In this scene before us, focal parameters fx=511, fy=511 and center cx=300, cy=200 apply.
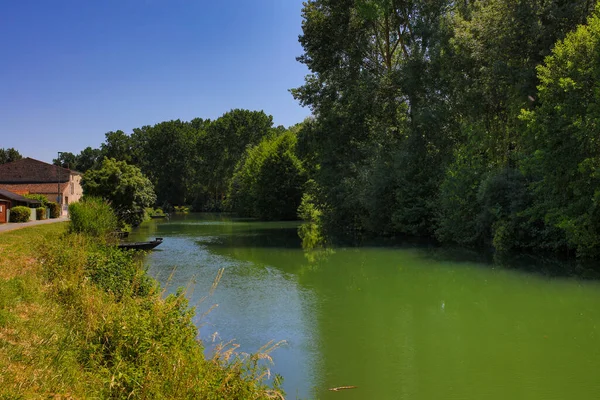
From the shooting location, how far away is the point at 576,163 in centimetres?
1772

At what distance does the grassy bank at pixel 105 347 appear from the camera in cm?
A: 549

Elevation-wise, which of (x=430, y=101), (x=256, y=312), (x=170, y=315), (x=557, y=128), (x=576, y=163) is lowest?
(x=256, y=312)

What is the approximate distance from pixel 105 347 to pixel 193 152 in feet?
312

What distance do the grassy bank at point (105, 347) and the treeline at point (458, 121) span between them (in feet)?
47.8

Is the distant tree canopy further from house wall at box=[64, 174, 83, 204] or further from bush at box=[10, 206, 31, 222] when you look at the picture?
bush at box=[10, 206, 31, 222]

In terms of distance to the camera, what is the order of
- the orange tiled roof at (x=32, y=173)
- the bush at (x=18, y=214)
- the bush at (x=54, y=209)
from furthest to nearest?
the orange tiled roof at (x=32, y=173), the bush at (x=54, y=209), the bush at (x=18, y=214)

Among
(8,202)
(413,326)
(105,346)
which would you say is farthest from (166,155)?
(105,346)

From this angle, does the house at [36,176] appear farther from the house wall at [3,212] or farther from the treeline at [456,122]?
the treeline at [456,122]

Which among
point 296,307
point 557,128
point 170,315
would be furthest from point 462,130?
point 170,315

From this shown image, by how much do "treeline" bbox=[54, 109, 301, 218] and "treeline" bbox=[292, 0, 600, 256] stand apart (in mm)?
54891

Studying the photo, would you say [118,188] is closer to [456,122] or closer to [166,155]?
[456,122]

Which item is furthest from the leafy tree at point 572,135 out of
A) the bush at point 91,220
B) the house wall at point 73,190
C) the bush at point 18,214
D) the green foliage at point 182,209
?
the green foliage at point 182,209

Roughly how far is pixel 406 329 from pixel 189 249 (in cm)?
1964

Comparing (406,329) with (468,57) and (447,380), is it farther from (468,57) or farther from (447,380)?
(468,57)
